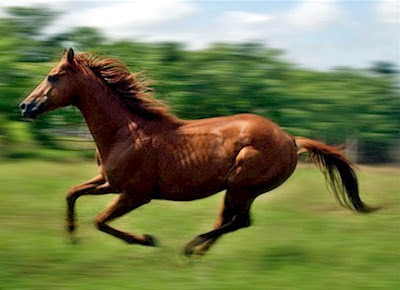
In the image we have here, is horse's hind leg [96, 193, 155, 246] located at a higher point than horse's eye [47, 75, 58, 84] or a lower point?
lower

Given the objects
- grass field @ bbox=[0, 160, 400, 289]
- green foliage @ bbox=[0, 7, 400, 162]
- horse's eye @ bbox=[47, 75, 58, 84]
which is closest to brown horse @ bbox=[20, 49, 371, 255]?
horse's eye @ bbox=[47, 75, 58, 84]

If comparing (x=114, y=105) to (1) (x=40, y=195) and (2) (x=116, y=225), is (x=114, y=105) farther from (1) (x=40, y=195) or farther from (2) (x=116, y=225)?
(1) (x=40, y=195)

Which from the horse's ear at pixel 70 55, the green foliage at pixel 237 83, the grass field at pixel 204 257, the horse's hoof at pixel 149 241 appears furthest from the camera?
the green foliage at pixel 237 83

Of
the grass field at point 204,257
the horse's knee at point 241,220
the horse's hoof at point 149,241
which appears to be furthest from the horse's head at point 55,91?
the horse's knee at point 241,220

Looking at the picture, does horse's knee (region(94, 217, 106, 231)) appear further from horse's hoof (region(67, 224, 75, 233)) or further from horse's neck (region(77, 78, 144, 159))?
horse's neck (region(77, 78, 144, 159))

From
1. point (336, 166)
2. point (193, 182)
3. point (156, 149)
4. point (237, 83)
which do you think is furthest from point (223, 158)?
point (237, 83)

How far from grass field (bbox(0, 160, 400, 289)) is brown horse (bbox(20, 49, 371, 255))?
304 millimetres

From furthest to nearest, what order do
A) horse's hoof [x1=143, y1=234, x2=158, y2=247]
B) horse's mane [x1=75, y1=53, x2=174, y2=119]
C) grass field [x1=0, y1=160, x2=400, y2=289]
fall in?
1. horse's mane [x1=75, y1=53, x2=174, y2=119]
2. horse's hoof [x1=143, y1=234, x2=158, y2=247]
3. grass field [x1=0, y1=160, x2=400, y2=289]

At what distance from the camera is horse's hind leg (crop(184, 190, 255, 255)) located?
7023 mm

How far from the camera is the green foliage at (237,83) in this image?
59.1 feet

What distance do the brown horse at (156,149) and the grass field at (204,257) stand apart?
304 millimetres

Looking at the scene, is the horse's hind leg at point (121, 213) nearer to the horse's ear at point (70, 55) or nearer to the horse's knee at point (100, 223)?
the horse's knee at point (100, 223)

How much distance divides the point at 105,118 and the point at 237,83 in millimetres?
11615

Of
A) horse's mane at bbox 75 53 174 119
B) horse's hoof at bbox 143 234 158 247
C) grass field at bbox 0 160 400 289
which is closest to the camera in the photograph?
grass field at bbox 0 160 400 289
